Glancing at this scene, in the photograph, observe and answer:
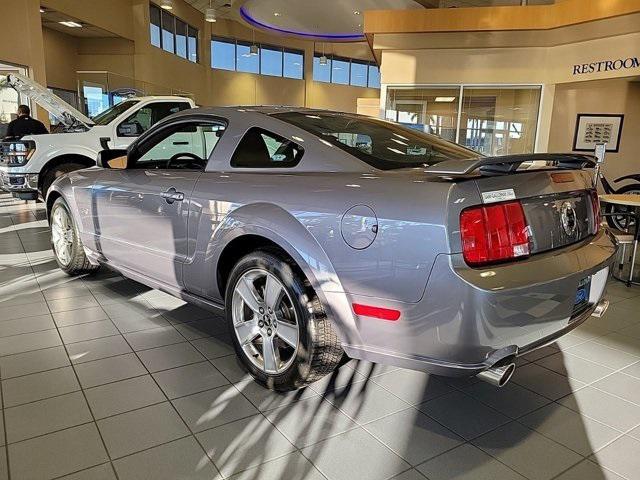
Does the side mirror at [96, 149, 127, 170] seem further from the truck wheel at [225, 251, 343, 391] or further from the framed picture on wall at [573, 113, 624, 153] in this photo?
the framed picture on wall at [573, 113, 624, 153]

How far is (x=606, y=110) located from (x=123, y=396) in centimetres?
1064

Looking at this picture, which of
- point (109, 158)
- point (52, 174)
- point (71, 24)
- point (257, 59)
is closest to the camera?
point (109, 158)

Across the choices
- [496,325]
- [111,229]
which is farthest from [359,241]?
[111,229]

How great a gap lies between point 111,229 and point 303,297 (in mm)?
1901

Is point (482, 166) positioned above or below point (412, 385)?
above

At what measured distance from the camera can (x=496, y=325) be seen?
5.69 feet

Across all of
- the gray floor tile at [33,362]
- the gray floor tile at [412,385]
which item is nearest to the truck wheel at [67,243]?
the gray floor tile at [33,362]

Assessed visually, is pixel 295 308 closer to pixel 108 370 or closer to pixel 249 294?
pixel 249 294

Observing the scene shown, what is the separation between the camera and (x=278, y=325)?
233 centimetres

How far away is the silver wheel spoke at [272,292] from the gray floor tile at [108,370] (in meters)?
0.82

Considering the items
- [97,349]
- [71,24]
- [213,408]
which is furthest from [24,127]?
[213,408]

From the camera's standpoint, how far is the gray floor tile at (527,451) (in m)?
1.87

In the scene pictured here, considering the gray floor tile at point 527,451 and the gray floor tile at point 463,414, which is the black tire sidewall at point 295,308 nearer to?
the gray floor tile at point 463,414

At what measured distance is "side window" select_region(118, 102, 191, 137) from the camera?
7.80 m
